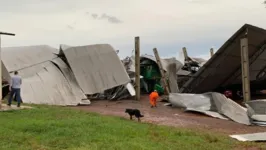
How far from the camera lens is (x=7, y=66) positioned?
20719mm

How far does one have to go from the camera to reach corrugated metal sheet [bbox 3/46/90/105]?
65.2 ft

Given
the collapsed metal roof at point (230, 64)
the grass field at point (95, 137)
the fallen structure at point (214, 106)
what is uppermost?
the collapsed metal roof at point (230, 64)

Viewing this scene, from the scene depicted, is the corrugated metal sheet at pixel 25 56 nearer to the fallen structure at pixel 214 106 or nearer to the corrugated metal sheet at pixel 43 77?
the corrugated metal sheet at pixel 43 77

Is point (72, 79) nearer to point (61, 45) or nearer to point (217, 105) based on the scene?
point (61, 45)

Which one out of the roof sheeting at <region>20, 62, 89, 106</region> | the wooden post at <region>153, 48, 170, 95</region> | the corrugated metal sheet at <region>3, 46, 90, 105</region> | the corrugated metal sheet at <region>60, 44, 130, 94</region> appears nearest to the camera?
the roof sheeting at <region>20, 62, 89, 106</region>

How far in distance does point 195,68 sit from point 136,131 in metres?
20.7

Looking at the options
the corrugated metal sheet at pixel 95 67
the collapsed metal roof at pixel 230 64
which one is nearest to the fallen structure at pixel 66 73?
the corrugated metal sheet at pixel 95 67

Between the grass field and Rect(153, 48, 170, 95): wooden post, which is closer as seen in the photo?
the grass field

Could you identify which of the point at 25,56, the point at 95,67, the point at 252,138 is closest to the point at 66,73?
the point at 95,67

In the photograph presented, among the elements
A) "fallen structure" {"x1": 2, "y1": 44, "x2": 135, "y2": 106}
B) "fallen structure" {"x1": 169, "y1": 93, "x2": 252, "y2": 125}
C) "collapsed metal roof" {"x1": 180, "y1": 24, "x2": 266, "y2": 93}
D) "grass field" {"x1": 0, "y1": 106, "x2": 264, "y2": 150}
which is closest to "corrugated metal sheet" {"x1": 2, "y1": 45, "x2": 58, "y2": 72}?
"fallen structure" {"x1": 2, "y1": 44, "x2": 135, "y2": 106}

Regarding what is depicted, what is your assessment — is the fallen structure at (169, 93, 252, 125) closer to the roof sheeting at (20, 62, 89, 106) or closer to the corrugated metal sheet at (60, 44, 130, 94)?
→ the corrugated metal sheet at (60, 44, 130, 94)

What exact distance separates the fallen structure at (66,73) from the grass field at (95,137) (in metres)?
8.73

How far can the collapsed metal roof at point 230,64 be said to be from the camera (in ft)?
68.1

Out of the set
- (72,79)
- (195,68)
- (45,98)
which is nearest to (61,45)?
(72,79)
